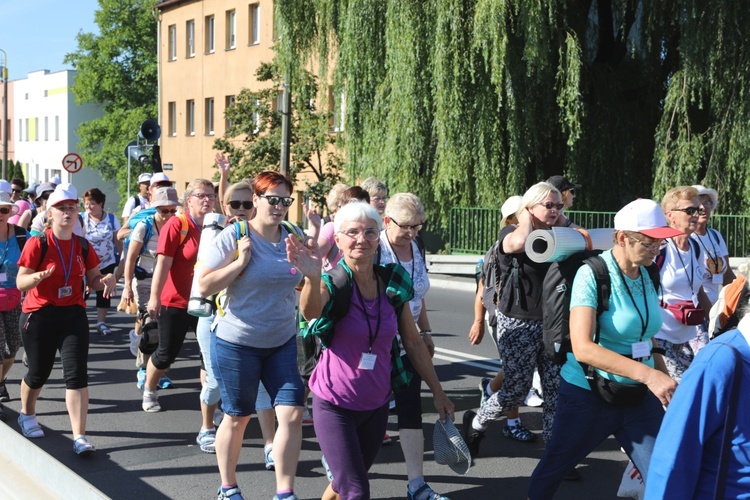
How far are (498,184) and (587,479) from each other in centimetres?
1315

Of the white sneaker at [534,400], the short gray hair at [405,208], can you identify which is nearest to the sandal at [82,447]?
the short gray hair at [405,208]

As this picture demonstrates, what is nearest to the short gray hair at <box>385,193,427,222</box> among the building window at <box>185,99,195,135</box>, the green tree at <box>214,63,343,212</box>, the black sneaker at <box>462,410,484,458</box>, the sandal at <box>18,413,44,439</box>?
the black sneaker at <box>462,410,484,458</box>

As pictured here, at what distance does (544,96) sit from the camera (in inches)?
721

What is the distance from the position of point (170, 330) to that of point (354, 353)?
11.1 feet

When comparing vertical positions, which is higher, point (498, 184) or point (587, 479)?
point (498, 184)

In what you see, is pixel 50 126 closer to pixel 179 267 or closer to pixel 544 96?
pixel 544 96

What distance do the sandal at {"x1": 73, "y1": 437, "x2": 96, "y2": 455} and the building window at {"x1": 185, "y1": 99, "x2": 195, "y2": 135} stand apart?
4057 cm

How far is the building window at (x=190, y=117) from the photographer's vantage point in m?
46.0

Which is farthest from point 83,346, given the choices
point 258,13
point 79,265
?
point 258,13

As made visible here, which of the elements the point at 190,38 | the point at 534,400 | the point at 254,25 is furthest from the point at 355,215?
the point at 190,38

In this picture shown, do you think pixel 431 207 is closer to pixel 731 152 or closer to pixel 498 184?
pixel 498 184

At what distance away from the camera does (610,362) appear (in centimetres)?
399

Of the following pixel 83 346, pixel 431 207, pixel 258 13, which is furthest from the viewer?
pixel 258 13

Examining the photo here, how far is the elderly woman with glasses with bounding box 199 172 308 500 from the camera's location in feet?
16.5
